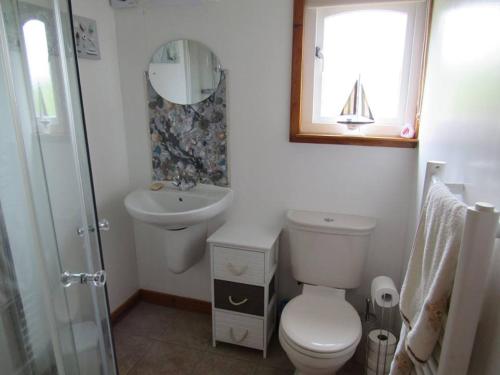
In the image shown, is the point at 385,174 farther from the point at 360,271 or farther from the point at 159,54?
the point at 159,54

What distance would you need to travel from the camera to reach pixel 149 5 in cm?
199

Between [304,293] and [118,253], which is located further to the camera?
[118,253]

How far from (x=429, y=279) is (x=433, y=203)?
20 cm

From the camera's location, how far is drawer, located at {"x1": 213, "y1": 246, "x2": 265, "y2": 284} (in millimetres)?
1855

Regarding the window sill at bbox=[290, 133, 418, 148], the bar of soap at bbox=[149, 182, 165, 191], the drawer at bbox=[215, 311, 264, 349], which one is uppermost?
the window sill at bbox=[290, 133, 418, 148]

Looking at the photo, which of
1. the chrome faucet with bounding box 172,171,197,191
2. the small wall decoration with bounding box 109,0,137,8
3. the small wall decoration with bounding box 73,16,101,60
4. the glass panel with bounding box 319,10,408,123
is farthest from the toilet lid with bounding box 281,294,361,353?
the small wall decoration with bounding box 109,0,137,8

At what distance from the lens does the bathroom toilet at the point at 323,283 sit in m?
1.51

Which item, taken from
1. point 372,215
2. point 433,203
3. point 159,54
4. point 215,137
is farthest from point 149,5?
point 433,203

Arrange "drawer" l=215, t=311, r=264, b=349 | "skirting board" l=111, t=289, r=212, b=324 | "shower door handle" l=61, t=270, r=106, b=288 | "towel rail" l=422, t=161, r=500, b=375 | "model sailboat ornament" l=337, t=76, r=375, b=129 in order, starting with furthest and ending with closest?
"skirting board" l=111, t=289, r=212, b=324, "drawer" l=215, t=311, r=264, b=349, "model sailboat ornament" l=337, t=76, r=375, b=129, "shower door handle" l=61, t=270, r=106, b=288, "towel rail" l=422, t=161, r=500, b=375

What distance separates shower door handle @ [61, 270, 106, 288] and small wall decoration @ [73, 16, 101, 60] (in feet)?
4.09

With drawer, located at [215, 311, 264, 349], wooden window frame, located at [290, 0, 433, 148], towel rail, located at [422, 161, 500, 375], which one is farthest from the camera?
drawer, located at [215, 311, 264, 349]

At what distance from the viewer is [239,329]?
6.52ft

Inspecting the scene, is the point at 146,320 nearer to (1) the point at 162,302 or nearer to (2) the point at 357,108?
(1) the point at 162,302

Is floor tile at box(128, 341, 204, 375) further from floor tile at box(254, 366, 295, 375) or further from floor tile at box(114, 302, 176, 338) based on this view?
floor tile at box(254, 366, 295, 375)
